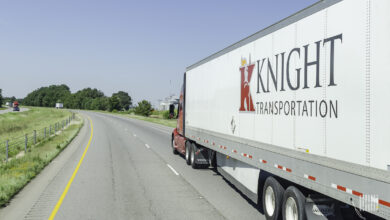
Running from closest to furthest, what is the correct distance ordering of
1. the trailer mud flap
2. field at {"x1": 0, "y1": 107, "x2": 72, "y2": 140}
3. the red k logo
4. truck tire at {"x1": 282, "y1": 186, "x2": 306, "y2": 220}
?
truck tire at {"x1": 282, "y1": 186, "x2": 306, "y2": 220}
the red k logo
the trailer mud flap
field at {"x1": 0, "y1": 107, "x2": 72, "y2": 140}

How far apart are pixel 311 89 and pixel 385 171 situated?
1938 mm

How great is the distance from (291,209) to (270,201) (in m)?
0.91

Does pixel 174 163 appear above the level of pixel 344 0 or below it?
below

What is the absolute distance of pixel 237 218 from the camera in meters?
7.69

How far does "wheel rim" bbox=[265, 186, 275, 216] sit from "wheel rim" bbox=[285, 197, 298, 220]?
58cm

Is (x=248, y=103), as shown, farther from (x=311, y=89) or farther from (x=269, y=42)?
(x=311, y=89)

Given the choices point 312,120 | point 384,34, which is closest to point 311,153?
point 312,120

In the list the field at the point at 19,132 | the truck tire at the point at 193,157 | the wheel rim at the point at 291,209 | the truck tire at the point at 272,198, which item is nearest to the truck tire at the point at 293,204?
the wheel rim at the point at 291,209

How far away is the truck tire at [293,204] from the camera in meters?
5.93

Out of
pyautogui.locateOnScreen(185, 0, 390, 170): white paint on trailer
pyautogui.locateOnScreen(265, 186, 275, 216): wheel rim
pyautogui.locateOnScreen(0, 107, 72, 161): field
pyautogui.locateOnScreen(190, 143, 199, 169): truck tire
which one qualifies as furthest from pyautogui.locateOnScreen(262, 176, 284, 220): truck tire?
pyautogui.locateOnScreen(0, 107, 72, 161): field

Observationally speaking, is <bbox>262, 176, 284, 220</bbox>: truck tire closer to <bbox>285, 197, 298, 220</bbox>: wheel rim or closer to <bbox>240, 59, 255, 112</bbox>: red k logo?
<bbox>285, 197, 298, 220</bbox>: wheel rim

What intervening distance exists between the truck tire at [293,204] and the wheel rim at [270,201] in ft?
1.66

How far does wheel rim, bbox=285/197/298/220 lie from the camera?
20.5 feet

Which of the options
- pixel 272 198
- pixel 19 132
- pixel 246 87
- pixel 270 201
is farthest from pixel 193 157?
pixel 19 132
